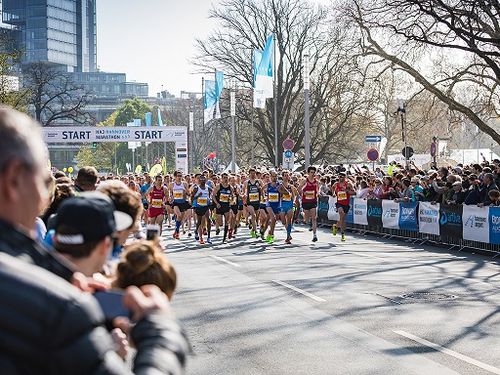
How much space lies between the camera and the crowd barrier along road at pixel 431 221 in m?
20.2

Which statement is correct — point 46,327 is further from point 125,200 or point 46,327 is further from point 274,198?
point 274,198

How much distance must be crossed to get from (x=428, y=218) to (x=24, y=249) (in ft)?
71.4

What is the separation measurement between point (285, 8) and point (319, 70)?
4.24 m

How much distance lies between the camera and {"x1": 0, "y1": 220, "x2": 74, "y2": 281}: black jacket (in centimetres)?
195

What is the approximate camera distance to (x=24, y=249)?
1986mm

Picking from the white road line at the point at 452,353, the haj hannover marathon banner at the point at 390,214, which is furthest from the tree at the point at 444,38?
the white road line at the point at 452,353

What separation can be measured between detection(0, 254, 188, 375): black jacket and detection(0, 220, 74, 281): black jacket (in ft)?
0.21

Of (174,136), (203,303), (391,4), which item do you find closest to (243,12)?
(174,136)

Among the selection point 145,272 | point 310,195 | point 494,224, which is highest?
point 145,272

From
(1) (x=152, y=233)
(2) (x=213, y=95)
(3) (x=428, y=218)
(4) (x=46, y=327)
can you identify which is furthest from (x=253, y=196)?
(4) (x=46, y=327)

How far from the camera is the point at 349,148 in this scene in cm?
6028

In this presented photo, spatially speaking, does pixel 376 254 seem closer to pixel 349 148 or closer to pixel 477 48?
pixel 477 48

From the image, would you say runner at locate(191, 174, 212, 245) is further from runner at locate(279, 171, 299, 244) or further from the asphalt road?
the asphalt road

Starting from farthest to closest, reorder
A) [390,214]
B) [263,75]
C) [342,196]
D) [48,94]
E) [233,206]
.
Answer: [48,94]
[263,75]
[233,206]
[390,214]
[342,196]
